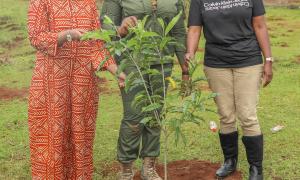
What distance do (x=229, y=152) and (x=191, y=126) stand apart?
1709 mm

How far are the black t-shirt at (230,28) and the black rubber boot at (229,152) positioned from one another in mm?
701

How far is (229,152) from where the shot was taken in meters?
4.88

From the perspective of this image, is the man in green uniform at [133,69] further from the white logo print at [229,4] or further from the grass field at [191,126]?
the grass field at [191,126]

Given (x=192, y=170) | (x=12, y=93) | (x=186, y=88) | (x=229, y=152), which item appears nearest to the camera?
(x=186, y=88)

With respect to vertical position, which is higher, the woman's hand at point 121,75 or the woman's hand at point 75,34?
the woman's hand at point 75,34

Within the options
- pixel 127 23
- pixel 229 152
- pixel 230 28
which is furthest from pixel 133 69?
pixel 229 152

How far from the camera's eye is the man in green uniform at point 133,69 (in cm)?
423

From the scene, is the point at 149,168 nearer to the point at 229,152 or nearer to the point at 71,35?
the point at 229,152

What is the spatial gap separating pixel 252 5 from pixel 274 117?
9.74 feet

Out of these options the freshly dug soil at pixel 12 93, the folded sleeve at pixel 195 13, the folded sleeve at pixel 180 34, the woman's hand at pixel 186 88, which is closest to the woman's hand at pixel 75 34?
the woman's hand at pixel 186 88

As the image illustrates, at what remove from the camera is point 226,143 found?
484cm

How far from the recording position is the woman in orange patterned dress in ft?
12.5

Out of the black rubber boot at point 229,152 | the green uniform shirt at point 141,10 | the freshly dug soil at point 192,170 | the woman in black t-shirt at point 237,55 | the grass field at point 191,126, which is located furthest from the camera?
the grass field at point 191,126

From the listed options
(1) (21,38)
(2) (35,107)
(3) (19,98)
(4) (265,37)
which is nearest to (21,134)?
(3) (19,98)
